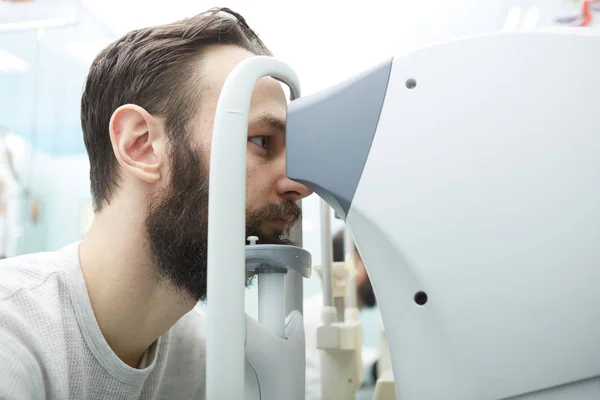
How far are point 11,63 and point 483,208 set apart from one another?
5.61 ft

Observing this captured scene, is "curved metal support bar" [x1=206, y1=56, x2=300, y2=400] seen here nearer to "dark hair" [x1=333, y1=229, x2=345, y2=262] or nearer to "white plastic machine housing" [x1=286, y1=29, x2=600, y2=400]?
"white plastic machine housing" [x1=286, y1=29, x2=600, y2=400]

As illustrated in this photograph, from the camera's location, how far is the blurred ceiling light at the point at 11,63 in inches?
65.2

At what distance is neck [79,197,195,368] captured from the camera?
2.74ft

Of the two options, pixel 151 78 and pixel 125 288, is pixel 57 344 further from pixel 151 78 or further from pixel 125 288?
pixel 151 78

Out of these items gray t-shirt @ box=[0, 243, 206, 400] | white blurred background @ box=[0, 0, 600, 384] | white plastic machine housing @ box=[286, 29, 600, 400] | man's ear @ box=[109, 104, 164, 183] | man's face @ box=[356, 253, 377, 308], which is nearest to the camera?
white plastic machine housing @ box=[286, 29, 600, 400]

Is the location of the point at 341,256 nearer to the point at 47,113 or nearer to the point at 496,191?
the point at 496,191

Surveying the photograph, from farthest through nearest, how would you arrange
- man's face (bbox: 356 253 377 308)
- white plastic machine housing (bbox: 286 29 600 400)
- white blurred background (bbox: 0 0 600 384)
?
white blurred background (bbox: 0 0 600 384) < man's face (bbox: 356 253 377 308) < white plastic machine housing (bbox: 286 29 600 400)

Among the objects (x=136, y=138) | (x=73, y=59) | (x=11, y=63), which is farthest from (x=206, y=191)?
(x=11, y=63)

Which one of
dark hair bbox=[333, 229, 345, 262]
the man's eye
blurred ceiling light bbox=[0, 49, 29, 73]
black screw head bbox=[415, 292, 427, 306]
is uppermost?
blurred ceiling light bbox=[0, 49, 29, 73]

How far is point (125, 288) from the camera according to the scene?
2.76 ft

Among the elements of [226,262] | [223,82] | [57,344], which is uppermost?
[223,82]

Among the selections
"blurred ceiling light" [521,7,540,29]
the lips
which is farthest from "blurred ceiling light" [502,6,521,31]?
the lips

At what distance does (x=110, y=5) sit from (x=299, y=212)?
3.82 ft

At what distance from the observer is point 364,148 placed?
1.69 ft
